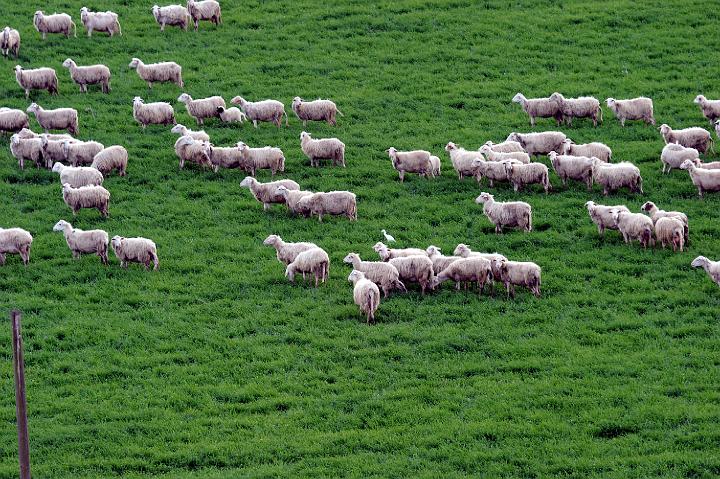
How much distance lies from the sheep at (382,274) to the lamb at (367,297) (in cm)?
67

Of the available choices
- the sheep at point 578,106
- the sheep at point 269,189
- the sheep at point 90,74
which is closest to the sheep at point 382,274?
the sheep at point 269,189

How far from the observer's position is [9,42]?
3925cm

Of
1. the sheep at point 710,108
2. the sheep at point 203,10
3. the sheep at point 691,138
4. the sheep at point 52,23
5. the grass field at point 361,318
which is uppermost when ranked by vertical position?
the sheep at point 203,10

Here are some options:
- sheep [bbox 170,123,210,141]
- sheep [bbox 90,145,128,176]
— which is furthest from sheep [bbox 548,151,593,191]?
sheep [bbox 90,145,128,176]

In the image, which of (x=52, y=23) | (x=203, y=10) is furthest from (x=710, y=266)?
(x=52, y=23)

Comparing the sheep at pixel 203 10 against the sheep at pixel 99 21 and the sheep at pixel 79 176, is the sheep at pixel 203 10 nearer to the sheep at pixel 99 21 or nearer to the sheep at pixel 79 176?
the sheep at pixel 99 21

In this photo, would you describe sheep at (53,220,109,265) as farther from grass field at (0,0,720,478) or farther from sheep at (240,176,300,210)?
sheep at (240,176,300,210)

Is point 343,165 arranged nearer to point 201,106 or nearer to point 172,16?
point 201,106

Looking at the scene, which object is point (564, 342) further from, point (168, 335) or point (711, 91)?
point (711, 91)

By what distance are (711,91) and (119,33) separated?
1940 centimetres

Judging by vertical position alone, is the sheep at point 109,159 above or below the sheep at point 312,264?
above

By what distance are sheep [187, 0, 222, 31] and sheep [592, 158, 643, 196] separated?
58.2 ft

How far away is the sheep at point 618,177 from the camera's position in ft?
96.9

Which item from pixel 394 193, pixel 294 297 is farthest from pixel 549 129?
pixel 294 297
